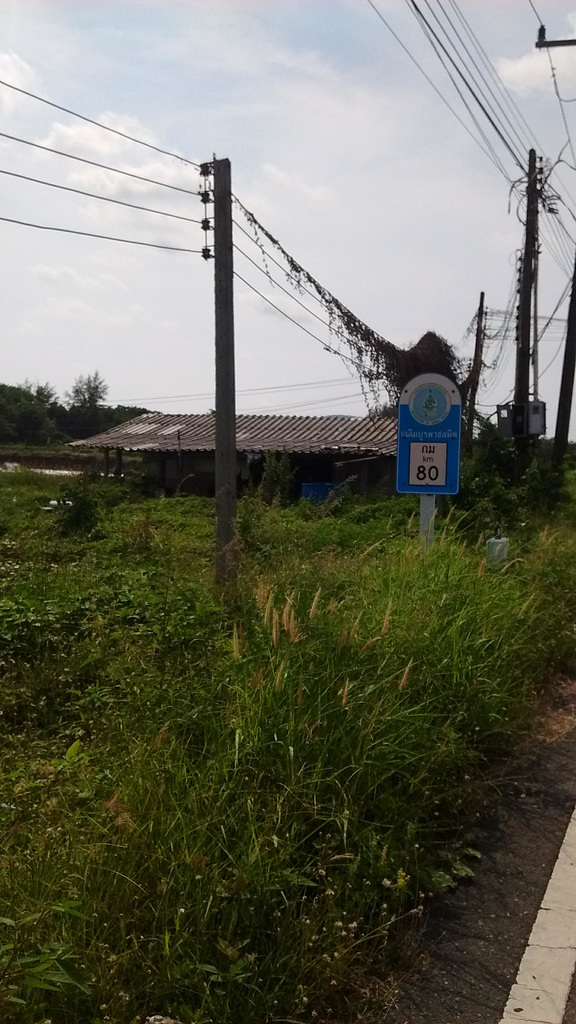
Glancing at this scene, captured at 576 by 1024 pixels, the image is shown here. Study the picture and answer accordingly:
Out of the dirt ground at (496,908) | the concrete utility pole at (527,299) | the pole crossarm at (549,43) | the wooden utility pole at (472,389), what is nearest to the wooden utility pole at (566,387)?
the wooden utility pole at (472,389)

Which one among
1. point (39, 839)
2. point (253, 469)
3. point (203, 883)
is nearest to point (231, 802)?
point (203, 883)

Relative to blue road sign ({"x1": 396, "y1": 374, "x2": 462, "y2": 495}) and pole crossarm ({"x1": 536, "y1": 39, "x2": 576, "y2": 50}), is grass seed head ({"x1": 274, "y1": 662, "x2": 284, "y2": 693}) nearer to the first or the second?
blue road sign ({"x1": 396, "y1": 374, "x2": 462, "y2": 495})

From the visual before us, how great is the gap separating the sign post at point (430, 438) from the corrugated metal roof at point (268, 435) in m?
18.2

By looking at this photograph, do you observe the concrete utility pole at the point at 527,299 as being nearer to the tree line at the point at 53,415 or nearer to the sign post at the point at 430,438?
the sign post at the point at 430,438

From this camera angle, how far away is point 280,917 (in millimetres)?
3055

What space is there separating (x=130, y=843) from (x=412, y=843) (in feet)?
4.42

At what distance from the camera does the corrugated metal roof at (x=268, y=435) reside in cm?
2689

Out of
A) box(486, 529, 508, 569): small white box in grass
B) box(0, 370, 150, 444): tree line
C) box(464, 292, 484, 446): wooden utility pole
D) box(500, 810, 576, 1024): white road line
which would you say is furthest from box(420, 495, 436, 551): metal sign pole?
box(0, 370, 150, 444): tree line

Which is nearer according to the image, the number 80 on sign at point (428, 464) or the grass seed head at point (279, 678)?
the grass seed head at point (279, 678)

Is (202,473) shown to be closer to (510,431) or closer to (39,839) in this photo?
(510,431)

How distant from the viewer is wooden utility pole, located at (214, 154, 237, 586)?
9.41m

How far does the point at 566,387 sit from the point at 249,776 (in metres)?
21.9

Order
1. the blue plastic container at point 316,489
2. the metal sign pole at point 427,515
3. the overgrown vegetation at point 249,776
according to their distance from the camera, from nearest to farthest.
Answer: the overgrown vegetation at point 249,776 < the metal sign pole at point 427,515 < the blue plastic container at point 316,489

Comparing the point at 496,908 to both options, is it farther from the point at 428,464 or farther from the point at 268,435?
the point at 268,435
